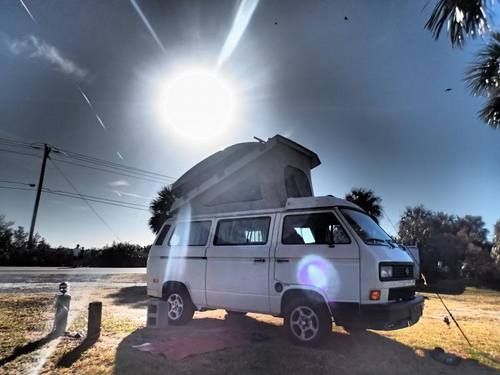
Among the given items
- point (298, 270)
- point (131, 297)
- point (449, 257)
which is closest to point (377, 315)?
point (298, 270)

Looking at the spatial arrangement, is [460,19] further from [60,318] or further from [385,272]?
[60,318]

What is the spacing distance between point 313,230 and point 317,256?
51 cm

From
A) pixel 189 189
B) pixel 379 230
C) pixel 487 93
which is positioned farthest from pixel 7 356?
pixel 487 93

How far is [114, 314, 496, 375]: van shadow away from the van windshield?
1.65 m

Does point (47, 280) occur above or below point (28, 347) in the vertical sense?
above

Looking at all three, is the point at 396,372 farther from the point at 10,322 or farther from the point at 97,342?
the point at 10,322

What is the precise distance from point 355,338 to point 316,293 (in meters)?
1.42

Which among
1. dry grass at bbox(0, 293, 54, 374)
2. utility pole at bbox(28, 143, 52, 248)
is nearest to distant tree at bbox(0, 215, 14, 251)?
utility pole at bbox(28, 143, 52, 248)

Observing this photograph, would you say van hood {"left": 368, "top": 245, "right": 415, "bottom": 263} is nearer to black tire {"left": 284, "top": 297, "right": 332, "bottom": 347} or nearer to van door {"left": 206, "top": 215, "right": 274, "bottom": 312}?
black tire {"left": 284, "top": 297, "right": 332, "bottom": 347}

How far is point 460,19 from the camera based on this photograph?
6270mm

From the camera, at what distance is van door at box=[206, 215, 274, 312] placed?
6.42 metres

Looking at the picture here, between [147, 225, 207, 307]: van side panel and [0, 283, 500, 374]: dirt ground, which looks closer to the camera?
[0, 283, 500, 374]: dirt ground

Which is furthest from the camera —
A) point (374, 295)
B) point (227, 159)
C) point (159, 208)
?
point (159, 208)

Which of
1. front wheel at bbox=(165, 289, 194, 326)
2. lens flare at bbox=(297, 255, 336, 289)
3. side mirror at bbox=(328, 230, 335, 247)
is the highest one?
side mirror at bbox=(328, 230, 335, 247)
